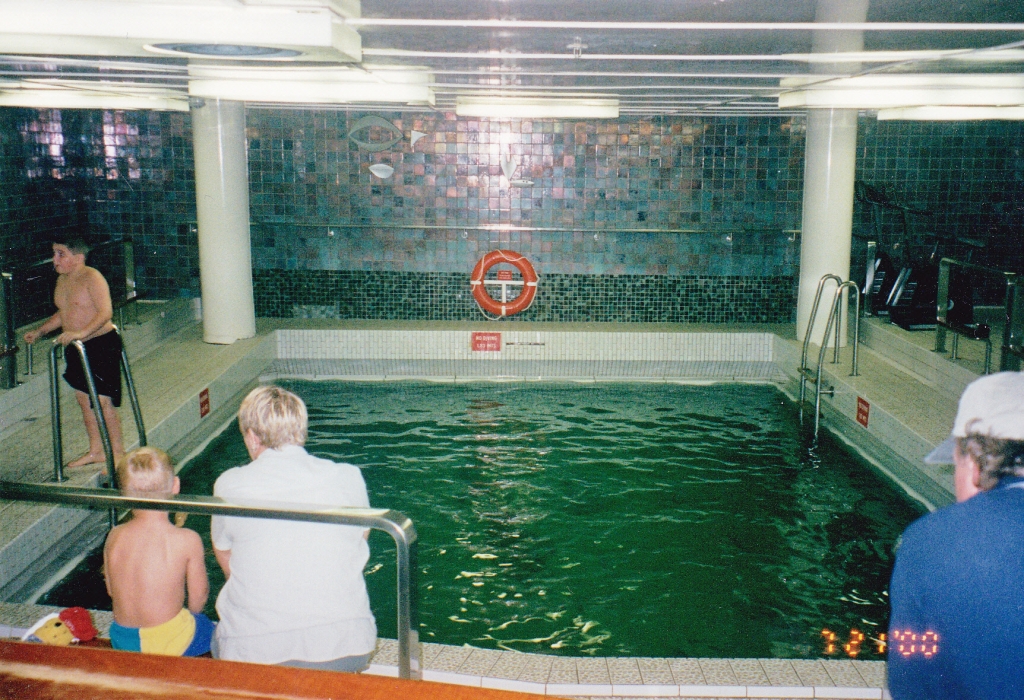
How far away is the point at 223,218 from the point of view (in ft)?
30.0

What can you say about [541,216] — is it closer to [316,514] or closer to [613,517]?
[613,517]

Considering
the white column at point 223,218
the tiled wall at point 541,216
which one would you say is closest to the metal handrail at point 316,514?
the white column at point 223,218

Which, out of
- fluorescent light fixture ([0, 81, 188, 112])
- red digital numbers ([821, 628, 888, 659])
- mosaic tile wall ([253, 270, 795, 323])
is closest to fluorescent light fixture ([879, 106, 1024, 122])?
mosaic tile wall ([253, 270, 795, 323])

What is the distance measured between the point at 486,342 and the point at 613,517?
14.7 feet

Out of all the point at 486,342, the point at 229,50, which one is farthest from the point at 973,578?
the point at 486,342

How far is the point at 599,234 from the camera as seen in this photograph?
35.9 feet

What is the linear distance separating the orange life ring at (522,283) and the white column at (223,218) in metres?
2.52

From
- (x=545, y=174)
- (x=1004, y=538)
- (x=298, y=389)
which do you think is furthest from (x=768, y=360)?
(x=1004, y=538)

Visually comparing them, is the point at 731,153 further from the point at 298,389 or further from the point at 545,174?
the point at 298,389

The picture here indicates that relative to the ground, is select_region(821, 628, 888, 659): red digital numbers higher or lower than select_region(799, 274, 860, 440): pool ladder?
lower

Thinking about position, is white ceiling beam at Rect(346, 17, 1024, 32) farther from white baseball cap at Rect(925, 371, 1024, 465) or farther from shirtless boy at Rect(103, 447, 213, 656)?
shirtless boy at Rect(103, 447, 213, 656)

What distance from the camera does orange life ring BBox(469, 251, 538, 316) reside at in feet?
34.3

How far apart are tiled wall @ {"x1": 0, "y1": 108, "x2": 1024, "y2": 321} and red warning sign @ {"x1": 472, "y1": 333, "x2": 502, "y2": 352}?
4.02ft

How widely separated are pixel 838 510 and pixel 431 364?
4910mm
